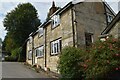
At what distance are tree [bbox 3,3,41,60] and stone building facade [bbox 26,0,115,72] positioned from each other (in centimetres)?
2498

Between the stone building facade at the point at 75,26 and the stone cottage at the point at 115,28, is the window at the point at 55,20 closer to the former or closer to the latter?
the stone building facade at the point at 75,26

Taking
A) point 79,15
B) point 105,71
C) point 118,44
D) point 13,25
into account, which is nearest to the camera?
point 105,71

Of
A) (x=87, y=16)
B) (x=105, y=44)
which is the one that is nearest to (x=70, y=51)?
(x=105, y=44)

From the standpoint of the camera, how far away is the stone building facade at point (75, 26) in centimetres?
1934

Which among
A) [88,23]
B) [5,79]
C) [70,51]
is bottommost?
[5,79]

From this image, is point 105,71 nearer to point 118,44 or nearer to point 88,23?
point 118,44

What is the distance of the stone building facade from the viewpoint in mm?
19344

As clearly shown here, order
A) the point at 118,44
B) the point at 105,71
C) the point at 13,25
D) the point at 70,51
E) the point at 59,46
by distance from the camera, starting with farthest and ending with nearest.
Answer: the point at 13,25, the point at 59,46, the point at 70,51, the point at 118,44, the point at 105,71

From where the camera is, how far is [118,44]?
40.2ft

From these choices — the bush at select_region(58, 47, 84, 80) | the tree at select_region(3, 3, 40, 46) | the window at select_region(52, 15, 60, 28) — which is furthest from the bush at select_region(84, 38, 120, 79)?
the tree at select_region(3, 3, 40, 46)

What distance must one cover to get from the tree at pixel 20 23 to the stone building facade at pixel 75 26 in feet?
82.0

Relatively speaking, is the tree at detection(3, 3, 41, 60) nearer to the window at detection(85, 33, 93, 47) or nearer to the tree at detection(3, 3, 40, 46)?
the tree at detection(3, 3, 40, 46)

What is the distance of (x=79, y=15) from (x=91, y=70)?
30.0 ft

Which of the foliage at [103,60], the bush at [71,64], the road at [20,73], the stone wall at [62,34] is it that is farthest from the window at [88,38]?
the foliage at [103,60]
